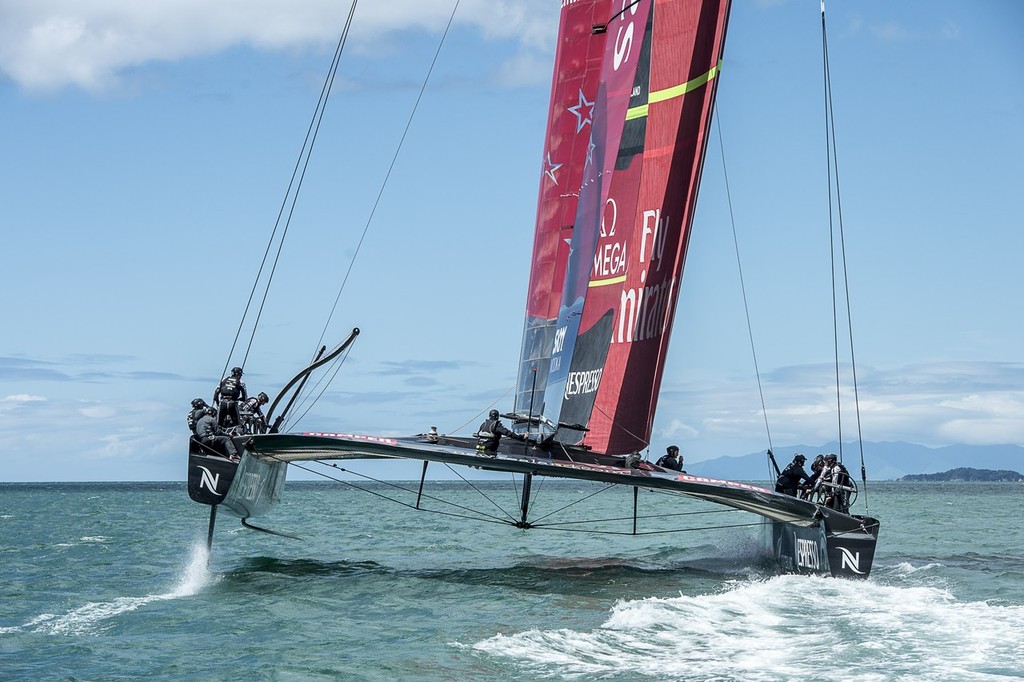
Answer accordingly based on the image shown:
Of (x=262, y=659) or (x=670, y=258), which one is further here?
(x=670, y=258)

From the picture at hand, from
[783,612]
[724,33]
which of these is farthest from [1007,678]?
[724,33]

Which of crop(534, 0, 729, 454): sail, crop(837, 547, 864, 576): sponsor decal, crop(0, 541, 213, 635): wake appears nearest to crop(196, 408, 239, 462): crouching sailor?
crop(0, 541, 213, 635): wake

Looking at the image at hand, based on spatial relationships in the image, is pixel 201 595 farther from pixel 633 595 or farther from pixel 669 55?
pixel 669 55

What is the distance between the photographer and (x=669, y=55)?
13266 millimetres

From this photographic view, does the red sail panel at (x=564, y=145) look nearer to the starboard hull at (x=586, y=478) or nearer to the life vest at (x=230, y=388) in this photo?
the starboard hull at (x=586, y=478)

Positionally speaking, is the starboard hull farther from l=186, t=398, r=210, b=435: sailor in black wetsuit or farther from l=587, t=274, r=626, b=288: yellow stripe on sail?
l=587, t=274, r=626, b=288: yellow stripe on sail

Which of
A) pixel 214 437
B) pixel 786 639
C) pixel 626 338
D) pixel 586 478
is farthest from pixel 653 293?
pixel 214 437

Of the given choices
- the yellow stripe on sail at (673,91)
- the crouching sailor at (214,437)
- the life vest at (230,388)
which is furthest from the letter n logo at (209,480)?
the yellow stripe on sail at (673,91)

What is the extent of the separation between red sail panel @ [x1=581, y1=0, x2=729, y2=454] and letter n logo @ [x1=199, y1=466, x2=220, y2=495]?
3822mm

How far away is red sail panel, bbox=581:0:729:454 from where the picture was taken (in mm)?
12867

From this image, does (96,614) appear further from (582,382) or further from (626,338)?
(626,338)

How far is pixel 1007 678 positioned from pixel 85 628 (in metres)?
7.43

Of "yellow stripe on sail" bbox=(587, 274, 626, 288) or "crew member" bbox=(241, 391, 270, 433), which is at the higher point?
"yellow stripe on sail" bbox=(587, 274, 626, 288)

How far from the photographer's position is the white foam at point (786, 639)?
9.01 m
